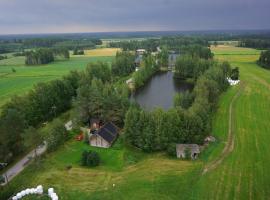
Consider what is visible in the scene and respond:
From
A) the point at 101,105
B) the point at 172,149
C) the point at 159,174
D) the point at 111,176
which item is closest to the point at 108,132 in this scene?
the point at 101,105

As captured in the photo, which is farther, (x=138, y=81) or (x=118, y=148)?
(x=138, y=81)

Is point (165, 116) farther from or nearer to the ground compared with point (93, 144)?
farther from the ground

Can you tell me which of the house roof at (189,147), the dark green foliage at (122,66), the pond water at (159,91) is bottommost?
the pond water at (159,91)

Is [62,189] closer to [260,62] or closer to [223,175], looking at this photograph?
[223,175]

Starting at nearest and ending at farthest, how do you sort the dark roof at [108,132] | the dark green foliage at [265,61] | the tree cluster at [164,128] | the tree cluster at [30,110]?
the tree cluster at [30,110]
the tree cluster at [164,128]
the dark roof at [108,132]
the dark green foliage at [265,61]

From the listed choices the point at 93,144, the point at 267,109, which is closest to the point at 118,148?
the point at 93,144

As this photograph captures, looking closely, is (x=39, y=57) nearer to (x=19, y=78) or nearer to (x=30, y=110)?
(x=19, y=78)

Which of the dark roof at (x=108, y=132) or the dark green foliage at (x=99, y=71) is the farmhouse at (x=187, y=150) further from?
the dark green foliage at (x=99, y=71)

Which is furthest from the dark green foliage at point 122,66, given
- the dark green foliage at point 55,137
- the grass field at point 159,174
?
the grass field at point 159,174
